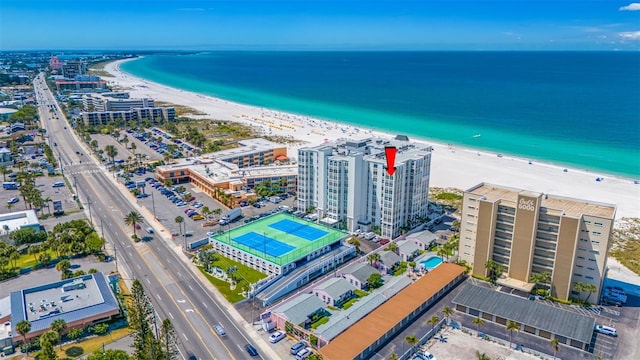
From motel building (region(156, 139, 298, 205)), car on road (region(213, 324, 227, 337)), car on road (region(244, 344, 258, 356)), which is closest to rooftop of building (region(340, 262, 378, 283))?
car on road (region(244, 344, 258, 356))

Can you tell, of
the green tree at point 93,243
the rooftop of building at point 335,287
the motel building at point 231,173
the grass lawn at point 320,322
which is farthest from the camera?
the motel building at point 231,173

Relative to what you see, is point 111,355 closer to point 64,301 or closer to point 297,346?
point 64,301

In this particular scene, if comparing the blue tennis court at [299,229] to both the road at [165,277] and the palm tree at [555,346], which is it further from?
the palm tree at [555,346]

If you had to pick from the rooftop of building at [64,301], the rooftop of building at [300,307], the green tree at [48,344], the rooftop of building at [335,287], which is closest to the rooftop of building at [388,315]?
the rooftop of building at [300,307]

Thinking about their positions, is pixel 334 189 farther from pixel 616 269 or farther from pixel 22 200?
pixel 22 200

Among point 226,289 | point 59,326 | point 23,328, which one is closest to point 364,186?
point 226,289

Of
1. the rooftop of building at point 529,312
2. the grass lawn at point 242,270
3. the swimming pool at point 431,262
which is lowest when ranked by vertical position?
the grass lawn at point 242,270

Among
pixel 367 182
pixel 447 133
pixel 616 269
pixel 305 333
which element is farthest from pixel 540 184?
pixel 305 333
